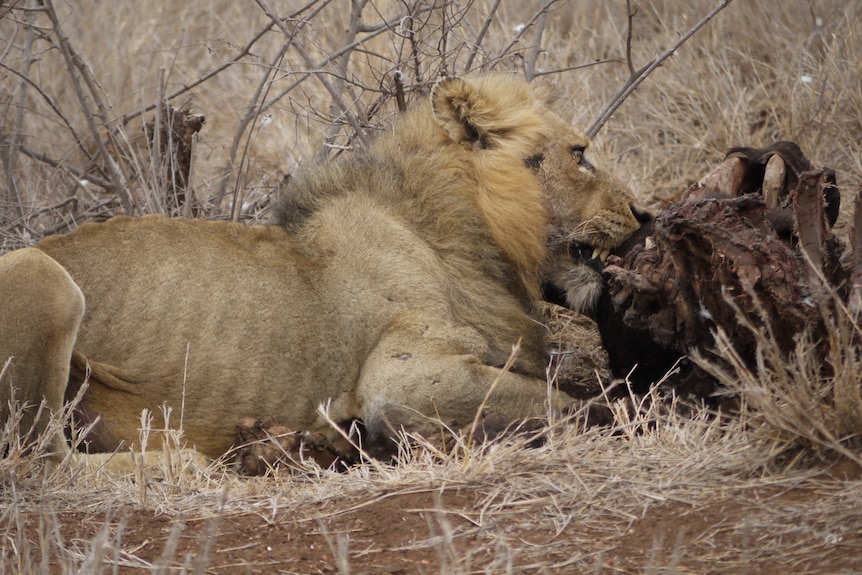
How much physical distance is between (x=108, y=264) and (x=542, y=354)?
1823 mm

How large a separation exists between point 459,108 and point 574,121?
2.98 meters

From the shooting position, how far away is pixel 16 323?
3.94 metres

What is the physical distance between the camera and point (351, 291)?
14.9 ft

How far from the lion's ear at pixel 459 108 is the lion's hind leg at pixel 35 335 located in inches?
68.2

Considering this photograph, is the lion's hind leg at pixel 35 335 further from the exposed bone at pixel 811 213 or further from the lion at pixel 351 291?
the exposed bone at pixel 811 213

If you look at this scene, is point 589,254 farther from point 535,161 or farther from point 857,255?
point 857,255

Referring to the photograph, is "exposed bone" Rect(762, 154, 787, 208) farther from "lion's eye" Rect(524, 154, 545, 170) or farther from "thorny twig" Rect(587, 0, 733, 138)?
"thorny twig" Rect(587, 0, 733, 138)

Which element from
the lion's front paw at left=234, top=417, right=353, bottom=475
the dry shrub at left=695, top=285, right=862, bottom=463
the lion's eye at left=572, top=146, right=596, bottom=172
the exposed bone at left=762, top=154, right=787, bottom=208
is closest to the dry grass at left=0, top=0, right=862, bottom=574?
the dry shrub at left=695, top=285, right=862, bottom=463

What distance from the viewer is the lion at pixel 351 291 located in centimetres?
424

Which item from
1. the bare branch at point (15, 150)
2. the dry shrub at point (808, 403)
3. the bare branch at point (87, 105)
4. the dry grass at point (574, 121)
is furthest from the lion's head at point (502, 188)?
the bare branch at point (15, 150)

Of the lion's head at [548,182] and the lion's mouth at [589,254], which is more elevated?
the lion's head at [548,182]

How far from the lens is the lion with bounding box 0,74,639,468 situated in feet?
13.9

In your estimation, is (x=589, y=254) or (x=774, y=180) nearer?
(x=774, y=180)

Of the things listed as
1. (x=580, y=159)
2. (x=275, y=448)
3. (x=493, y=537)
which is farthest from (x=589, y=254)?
(x=493, y=537)
